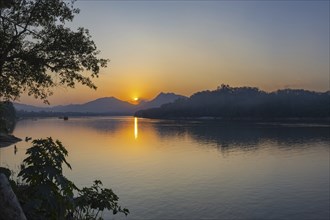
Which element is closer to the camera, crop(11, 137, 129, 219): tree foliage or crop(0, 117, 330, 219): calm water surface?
crop(11, 137, 129, 219): tree foliage

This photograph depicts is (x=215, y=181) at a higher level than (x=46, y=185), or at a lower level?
lower

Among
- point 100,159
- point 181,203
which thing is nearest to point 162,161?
point 100,159

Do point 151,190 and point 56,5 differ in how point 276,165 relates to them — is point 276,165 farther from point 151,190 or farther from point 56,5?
point 56,5

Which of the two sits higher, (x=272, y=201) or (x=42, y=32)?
(x=42, y=32)

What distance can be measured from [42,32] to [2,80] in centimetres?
467

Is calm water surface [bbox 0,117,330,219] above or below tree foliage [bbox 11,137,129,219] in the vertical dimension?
below

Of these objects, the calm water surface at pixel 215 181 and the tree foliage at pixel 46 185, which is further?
the calm water surface at pixel 215 181

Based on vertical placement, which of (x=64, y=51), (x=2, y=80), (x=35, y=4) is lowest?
(x=2, y=80)

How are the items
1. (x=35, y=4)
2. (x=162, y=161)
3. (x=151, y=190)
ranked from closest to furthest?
(x=35, y=4), (x=151, y=190), (x=162, y=161)

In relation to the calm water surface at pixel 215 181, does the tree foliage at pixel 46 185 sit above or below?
above

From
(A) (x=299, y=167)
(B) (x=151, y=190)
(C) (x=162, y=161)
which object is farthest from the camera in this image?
(C) (x=162, y=161)

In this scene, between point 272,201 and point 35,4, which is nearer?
point 35,4

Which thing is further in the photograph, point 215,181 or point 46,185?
point 215,181

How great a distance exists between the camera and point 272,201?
43125mm
